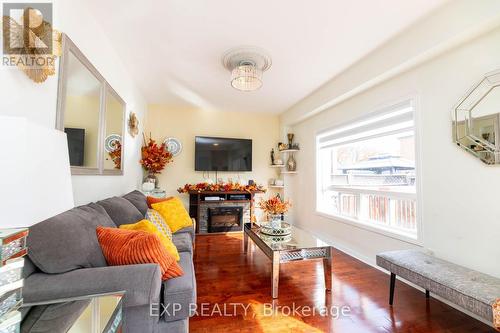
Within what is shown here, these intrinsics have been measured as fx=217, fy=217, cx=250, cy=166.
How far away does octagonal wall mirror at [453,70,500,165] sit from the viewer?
167 cm

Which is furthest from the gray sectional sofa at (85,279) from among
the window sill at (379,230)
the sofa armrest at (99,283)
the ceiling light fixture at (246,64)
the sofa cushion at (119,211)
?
the window sill at (379,230)

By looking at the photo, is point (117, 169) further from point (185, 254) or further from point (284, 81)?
point (284, 81)

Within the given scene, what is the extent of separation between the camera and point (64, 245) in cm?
103

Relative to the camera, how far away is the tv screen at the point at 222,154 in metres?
4.53

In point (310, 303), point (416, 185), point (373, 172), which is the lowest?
point (310, 303)

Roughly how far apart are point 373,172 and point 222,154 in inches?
112

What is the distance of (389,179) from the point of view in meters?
2.71

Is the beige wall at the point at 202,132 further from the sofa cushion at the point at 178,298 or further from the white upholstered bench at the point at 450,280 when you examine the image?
the sofa cushion at the point at 178,298

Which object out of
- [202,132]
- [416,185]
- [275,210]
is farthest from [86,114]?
[416,185]

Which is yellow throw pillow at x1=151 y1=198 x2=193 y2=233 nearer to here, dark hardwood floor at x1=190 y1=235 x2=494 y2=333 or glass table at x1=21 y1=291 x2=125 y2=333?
dark hardwood floor at x1=190 y1=235 x2=494 y2=333

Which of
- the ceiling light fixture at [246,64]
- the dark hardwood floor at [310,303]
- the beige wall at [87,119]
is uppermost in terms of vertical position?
the ceiling light fixture at [246,64]

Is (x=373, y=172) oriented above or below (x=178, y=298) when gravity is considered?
above

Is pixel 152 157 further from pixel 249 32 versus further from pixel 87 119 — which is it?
pixel 249 32

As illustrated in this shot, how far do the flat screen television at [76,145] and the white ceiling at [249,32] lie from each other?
Answer: 3.66 feet
